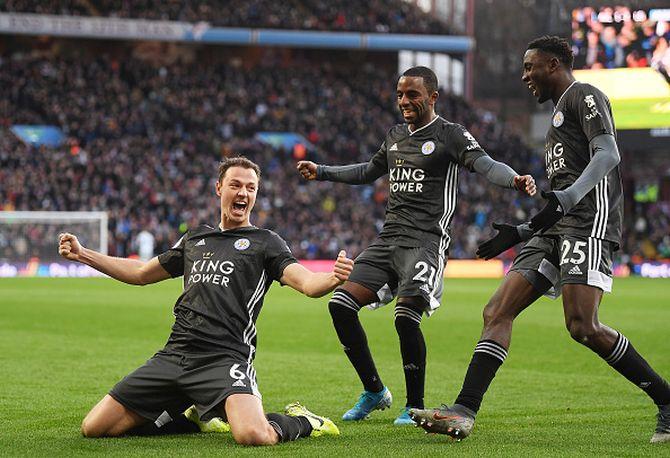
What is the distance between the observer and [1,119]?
132 ft

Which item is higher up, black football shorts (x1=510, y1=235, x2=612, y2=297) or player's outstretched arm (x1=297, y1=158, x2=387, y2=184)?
player's outstretched arm (x1=297, y1=158, x2=387, y2=184)

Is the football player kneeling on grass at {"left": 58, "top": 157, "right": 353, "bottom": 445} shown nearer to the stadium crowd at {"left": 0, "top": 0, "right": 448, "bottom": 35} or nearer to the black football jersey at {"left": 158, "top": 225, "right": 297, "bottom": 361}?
the black football jersey at {"left": 158, "top": 225, "right": 297, "bottom": 361}

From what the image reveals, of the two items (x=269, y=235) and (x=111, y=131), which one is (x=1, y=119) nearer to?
(x=111, y=131)

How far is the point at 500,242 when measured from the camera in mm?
6270

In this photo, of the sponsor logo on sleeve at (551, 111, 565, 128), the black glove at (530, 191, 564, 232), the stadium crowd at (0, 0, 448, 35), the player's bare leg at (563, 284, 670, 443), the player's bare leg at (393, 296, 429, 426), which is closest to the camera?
the black glove at (530, 191, 564, 232)

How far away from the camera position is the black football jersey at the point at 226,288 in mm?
6801

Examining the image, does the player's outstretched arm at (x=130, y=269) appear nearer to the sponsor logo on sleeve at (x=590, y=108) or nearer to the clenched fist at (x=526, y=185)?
the clenched fist at (x=526, y=185)

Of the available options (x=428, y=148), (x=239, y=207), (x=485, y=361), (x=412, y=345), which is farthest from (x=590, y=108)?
(x=239, y=207)

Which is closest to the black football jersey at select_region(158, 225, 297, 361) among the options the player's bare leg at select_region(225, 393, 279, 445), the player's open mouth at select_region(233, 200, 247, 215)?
the player's open mouth at select_region(233, 200, 247, 215)

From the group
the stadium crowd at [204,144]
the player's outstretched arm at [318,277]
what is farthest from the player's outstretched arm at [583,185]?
the stadium crowd at [204,144]

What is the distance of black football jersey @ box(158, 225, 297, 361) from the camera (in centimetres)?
680

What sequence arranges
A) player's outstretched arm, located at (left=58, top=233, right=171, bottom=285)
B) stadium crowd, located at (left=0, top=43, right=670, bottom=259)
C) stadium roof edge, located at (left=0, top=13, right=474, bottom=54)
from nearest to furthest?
player's outstretched arm, located at (left=58, top=233, right=171, bottom=285), stadium crowd, located at (left=0, top=43, right=670, bottom=259), stadium roof edge, located at (left=0, top=13, right=474, bottom=54)

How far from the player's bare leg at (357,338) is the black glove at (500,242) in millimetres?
1542

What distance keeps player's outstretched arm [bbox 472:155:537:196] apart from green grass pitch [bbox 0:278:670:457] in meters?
1.44
